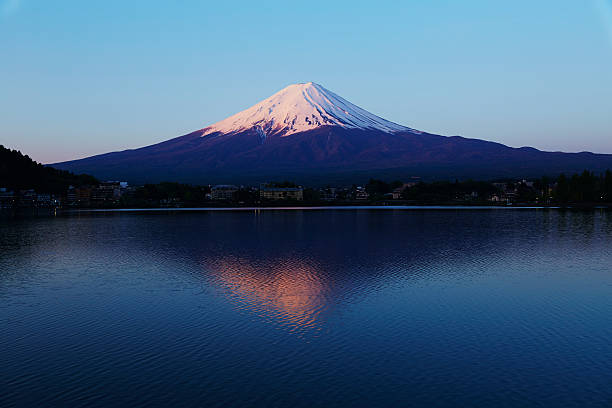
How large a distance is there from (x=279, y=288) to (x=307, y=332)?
7.82 m

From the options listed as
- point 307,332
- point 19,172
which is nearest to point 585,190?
point 307,332

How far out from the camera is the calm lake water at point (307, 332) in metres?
12.1

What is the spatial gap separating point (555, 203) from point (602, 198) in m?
16.3

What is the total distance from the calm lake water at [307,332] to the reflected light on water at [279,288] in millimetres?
101

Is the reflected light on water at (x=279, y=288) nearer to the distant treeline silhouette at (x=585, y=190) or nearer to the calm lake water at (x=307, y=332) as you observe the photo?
the calm lake water at (x=307, y=332)

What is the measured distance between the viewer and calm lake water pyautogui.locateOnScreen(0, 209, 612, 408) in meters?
12.1

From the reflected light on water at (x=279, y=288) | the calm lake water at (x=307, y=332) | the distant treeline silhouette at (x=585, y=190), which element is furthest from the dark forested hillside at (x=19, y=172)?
the distant treeline silhouette at (x=585, y=190)

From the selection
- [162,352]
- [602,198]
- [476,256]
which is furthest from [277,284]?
[602,198]

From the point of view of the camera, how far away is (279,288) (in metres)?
24.7

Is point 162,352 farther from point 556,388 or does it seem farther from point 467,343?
point 556,388

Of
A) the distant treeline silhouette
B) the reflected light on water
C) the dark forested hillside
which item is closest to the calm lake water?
the reflected light on water

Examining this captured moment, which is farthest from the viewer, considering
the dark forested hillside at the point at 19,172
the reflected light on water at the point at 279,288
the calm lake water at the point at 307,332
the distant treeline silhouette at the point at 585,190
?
the dark forested hillside at the point at 19,172

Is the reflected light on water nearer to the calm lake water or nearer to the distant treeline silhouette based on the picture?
the calm lake water

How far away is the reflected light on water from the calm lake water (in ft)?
0.33
